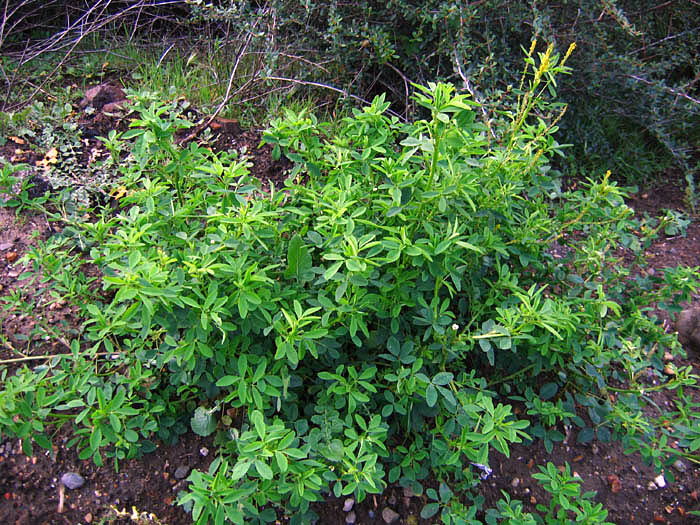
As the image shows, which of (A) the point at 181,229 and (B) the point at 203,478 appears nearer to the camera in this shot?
(B) the point at 203,478

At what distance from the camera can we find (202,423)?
2.10m

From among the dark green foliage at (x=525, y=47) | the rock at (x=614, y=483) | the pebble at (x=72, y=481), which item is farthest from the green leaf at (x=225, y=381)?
the dark green foliage at (x=525, y=47)

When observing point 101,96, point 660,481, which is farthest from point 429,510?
point 101,96

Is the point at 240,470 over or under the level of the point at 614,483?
over

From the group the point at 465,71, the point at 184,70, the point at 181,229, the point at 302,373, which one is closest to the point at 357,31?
the point at 465,71

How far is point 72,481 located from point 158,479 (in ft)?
1.03

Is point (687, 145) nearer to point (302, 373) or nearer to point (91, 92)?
point (302, 373)

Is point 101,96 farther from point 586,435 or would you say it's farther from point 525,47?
point 586,435

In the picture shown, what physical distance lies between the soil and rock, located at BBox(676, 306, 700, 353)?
35 cm

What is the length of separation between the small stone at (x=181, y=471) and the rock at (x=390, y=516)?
0.79 m

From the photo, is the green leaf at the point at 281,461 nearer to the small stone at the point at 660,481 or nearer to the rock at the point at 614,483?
the rock at the point at 614,483

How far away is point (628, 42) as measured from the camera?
391 centimetres

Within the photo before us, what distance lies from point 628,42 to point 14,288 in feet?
13.4

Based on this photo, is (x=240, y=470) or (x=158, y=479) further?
(x=158, y=479)
